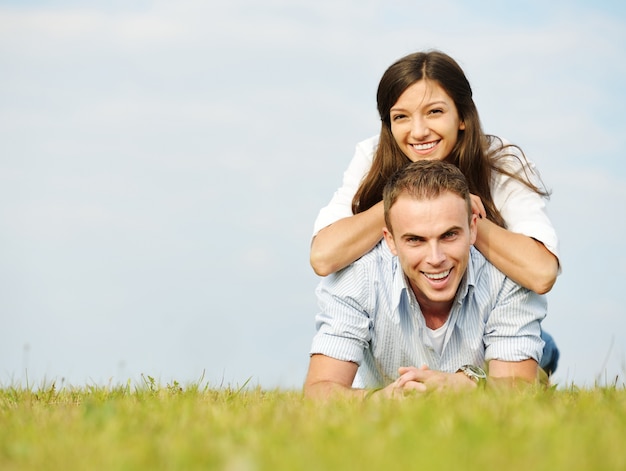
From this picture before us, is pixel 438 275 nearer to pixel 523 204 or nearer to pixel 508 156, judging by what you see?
pixel 523 204

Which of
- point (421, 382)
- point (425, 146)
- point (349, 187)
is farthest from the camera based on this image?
point (349, 187)

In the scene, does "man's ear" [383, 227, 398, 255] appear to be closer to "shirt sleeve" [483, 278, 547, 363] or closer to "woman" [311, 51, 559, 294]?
"woman" [311, 51, 559, 294]

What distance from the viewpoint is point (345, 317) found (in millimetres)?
6301

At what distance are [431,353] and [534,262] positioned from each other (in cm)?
108

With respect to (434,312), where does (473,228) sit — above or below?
above

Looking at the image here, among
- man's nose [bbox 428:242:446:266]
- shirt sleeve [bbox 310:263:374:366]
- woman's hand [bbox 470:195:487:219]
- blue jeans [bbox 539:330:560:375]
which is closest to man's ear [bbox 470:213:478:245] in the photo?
woman's hand [bbox 470:195:487:219]

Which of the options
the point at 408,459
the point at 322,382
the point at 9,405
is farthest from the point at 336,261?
the point at 408,459

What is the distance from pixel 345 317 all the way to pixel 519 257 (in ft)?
4.51

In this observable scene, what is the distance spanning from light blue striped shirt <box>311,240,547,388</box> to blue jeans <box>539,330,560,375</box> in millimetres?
1891

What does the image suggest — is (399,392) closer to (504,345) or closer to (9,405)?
(504,345)

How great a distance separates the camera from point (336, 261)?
649 centimetres

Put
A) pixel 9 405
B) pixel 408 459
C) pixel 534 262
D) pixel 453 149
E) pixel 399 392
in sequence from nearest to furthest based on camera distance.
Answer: pixel 408 459 < pixel 399 392 < pixel 9 405 < pixel 534 262 < pixel 453 149

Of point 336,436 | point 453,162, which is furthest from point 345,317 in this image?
point 336,436

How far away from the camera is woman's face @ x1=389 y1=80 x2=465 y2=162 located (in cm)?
686
